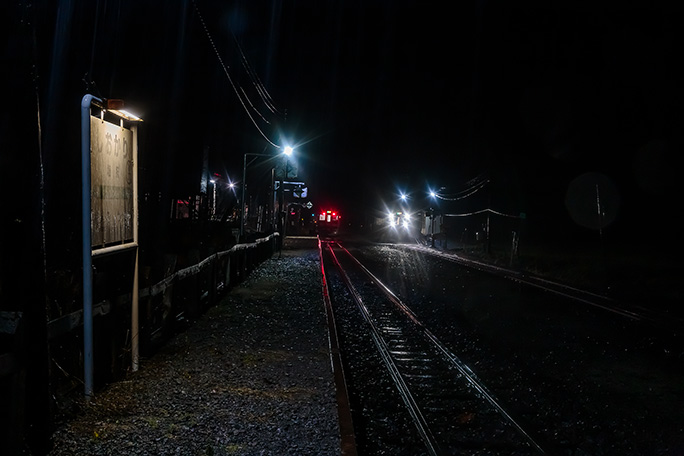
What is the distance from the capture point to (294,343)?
810cm

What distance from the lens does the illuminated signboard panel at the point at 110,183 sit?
5047 millimetres

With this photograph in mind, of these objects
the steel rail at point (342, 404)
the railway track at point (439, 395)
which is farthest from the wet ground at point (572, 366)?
the steel rail at point (342, 404)

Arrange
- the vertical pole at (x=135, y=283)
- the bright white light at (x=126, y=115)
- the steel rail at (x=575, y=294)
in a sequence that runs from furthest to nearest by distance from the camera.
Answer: the steel rail at (x=575, y=294) → the vertical pole at (x=135, y=283) → the bright white light at (x=126, y=115)

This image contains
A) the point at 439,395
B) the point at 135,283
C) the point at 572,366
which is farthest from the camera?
the point at 572,366

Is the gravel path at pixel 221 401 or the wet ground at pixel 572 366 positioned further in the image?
the wet ground at pixel 572 366

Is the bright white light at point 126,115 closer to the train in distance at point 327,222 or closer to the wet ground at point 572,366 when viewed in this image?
the wet ground at point 572,366

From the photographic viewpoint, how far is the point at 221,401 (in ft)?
17.4

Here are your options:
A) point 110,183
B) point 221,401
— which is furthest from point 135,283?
point 221,401

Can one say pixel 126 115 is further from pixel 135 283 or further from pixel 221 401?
pixel 221 401

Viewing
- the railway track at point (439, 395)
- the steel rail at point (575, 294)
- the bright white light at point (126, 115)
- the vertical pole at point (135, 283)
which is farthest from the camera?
the steel rail at point (575, 294)

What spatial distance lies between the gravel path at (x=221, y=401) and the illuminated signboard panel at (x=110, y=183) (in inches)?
64.1

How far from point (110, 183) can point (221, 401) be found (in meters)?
2.54

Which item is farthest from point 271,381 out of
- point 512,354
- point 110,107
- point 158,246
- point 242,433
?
point 158,246

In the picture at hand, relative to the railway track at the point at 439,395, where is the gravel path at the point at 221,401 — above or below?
above
